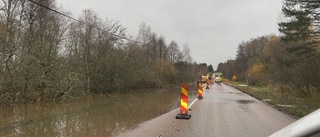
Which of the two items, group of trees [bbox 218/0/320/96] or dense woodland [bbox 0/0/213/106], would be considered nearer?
dense woodland [bbox 0/0/213/106]

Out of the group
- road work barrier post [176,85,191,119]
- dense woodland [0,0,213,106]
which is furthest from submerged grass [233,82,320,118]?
dense woodland [0,0,213,106]

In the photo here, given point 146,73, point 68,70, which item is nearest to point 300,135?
point 68,70

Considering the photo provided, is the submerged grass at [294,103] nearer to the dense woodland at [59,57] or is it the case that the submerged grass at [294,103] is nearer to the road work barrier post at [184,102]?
the road work barrier post at [184,102]

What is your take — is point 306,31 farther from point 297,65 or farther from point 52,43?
point 52,43

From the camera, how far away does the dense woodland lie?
707 inches

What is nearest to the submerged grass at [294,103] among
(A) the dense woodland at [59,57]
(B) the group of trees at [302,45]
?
(B) the group of trees at [302,45]

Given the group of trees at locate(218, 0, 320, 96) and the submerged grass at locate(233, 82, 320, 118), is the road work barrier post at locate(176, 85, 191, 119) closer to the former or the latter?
the submerged grass at locate(233, 82, 320, 118)

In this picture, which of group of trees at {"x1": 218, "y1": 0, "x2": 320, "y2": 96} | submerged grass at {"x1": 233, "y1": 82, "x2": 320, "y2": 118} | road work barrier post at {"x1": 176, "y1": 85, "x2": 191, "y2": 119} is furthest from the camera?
group of trees at {"x1": 218, "y1": 0, "x2": 320, "y2": 96}

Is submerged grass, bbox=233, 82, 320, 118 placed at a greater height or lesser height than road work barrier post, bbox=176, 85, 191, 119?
lesser

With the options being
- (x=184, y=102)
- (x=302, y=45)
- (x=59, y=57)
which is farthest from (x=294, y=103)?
(x=59, y=57)

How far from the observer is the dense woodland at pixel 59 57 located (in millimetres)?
17969

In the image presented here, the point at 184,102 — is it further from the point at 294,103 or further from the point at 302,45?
the point at 302,45

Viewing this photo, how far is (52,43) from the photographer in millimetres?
20094

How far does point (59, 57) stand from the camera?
20734 millimetres
